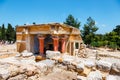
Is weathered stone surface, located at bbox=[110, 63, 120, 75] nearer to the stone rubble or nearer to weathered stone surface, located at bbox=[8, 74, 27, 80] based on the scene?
the stone rubble

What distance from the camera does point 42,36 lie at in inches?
402

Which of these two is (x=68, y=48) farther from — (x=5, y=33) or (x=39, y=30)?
(x=5, y=33)

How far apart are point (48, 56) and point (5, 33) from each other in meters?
45.7

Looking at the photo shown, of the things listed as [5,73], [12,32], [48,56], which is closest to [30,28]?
[48,56]

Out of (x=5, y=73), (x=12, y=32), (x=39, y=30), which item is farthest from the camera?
(x=12, y=32)

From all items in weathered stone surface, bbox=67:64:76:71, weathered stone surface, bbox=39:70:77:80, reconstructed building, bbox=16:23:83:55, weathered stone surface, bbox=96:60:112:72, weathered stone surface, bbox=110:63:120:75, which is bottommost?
weathered stone surface, bbox=39:70:77:80

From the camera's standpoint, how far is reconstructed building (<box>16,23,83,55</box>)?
31.4ft

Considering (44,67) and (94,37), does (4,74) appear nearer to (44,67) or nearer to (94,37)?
(44,67)

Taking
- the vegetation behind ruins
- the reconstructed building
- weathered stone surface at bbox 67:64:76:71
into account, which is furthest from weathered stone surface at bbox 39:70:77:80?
the vegetation behind ruins

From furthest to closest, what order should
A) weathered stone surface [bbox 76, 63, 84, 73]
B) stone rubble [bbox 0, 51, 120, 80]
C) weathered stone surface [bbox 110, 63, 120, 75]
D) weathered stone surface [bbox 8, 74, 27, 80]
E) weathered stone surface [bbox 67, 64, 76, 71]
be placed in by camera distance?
weathered stone surface [bbox 67, 64, 76, 71] < weathered stone surface [bbox 76, 63, 84, 73] < weathered stone surface [bbox 8, 74, 27, 80] < stone rubble [bbox 0, 51, 120, 80] < weathered stone surface [bbox 110, 63, 120, 75]

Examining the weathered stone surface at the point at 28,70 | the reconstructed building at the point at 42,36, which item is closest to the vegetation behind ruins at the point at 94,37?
the reconstructed building at the point at 42,36

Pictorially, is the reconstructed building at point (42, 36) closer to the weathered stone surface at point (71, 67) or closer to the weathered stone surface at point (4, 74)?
the weathered stone surface at point (71, 67)

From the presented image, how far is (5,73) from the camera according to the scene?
13.2ft

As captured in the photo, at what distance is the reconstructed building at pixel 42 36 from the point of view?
9.56 metres
